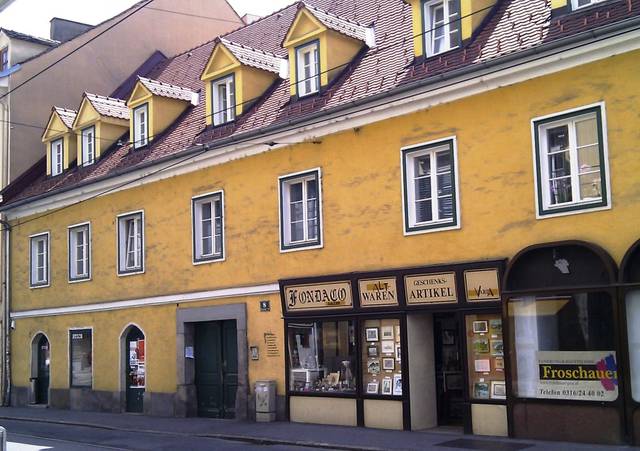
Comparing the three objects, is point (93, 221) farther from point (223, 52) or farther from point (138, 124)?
point (223, 52)

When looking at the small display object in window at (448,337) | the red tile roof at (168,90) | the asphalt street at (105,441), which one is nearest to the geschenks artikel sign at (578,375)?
the small display object in window at (448,337)

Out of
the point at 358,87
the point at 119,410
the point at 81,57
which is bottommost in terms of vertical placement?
the point at 119,410

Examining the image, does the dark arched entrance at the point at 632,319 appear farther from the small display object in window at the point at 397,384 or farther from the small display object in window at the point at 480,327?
the small display object in window at the point at 397,384

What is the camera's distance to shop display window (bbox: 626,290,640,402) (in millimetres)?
12836

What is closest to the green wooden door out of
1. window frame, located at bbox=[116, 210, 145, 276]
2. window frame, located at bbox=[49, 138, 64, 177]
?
window frame, located at bbox=[116, 210, 145, 276]

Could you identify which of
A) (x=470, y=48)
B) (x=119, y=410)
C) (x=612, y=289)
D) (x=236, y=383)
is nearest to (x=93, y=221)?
(x=119, y=410)

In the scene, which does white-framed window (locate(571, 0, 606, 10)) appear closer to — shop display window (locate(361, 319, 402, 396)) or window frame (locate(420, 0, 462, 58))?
window frame (locate(420, 0, 462, 58))

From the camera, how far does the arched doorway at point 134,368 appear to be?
22578 mm

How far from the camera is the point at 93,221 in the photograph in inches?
963

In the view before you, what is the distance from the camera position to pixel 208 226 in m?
20.9

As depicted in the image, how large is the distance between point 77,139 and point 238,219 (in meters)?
9.34

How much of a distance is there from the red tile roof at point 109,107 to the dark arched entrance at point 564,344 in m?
15.4

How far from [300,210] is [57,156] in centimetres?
1232

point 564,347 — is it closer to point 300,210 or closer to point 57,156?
point 300,210
